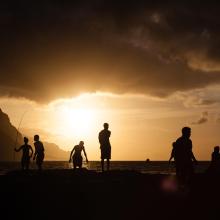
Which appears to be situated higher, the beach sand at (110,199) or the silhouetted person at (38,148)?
the silhouetted person at (38,148)

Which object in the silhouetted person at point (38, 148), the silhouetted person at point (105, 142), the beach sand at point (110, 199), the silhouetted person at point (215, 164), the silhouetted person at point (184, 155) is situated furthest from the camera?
the silhouetted person at point (38, 148)

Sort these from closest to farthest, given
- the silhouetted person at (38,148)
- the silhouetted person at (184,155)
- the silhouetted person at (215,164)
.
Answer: the silhouetted person at (184,155) < the silhouetted person at (215,164) < the silhouetted person at (38,148)

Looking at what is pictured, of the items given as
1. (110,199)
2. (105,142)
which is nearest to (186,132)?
(110,199)

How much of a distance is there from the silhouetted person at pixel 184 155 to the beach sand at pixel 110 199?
68 centimetres

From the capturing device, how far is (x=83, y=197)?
1906 centimetres

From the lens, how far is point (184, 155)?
20.0m

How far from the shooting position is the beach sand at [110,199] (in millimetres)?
14812

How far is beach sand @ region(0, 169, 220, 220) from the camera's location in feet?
48.6

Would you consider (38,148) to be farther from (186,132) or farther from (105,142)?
(186,132)

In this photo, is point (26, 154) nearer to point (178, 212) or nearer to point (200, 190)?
point (200, 190)

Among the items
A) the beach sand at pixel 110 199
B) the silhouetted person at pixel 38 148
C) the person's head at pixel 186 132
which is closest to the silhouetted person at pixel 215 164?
the beach sand at pixel 110 199

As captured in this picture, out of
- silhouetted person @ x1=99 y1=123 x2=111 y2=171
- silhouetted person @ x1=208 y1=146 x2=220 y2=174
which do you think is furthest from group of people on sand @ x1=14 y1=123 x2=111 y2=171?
silhouetted person @ x1=208 y1=146 x2=220 y2=174

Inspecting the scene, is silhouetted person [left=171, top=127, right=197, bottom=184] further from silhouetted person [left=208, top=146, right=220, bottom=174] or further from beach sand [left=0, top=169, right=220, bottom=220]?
silhouetted person [left=208, top=146, right=220, bottom=174]

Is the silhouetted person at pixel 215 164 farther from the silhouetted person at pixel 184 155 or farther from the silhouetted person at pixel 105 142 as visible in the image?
the silhouetted person at pixel 105 142
